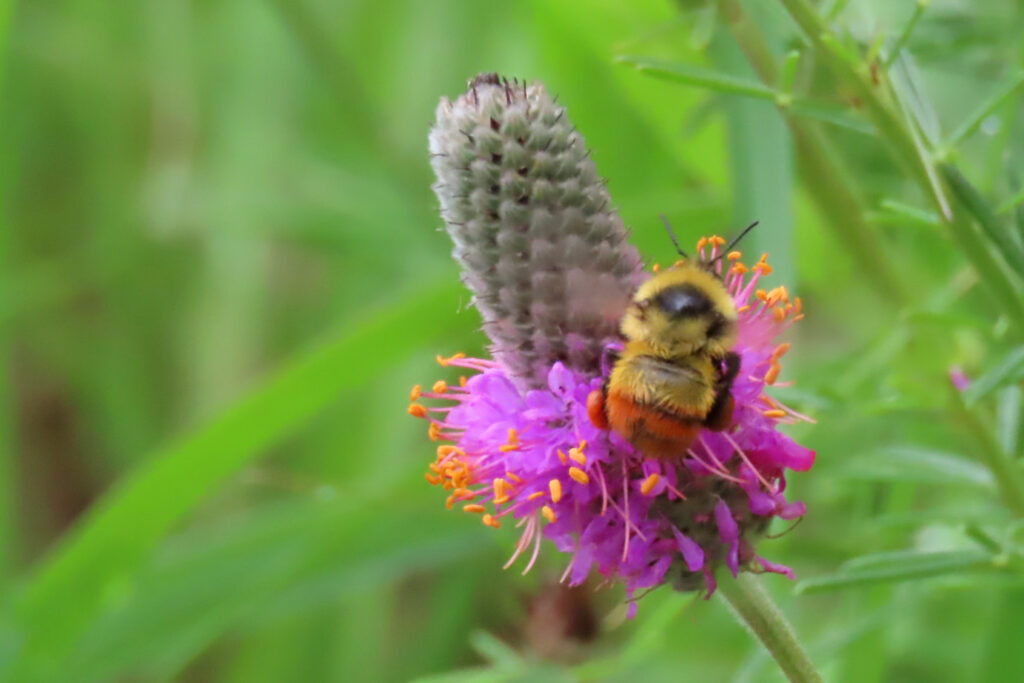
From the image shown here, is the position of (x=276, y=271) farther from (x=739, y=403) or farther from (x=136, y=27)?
(x=739, y=403)

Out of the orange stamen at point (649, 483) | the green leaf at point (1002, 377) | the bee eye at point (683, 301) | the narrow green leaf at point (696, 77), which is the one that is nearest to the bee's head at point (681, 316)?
the bee eye at point (683, 301)

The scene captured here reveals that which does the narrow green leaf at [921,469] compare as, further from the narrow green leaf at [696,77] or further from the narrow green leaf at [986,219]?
the narrow green leaf at [696,77]

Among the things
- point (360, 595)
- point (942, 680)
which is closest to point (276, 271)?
point (360, 595)

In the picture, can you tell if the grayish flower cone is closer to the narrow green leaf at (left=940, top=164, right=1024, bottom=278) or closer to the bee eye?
the bee eye

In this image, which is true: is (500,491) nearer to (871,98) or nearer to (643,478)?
(643,478)

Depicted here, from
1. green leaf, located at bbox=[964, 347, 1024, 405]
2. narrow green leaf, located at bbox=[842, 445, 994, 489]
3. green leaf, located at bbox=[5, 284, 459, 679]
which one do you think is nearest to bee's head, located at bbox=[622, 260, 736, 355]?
green leaf, located at bbox=[964, 347, 1024, 405]

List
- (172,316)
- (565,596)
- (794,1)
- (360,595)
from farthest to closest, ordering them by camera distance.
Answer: (172,316)
(360,595)
(565,596)
(794,1)
